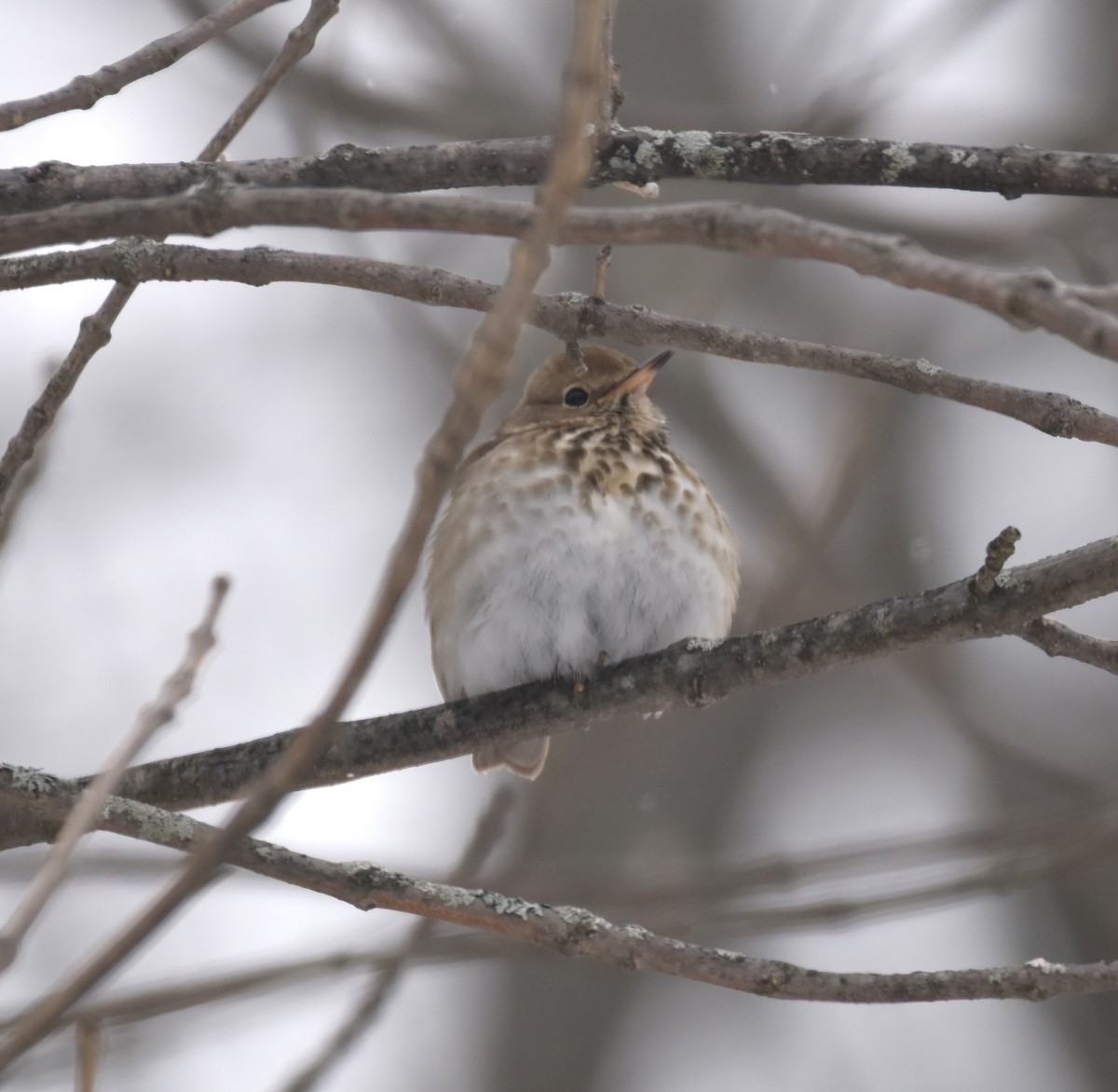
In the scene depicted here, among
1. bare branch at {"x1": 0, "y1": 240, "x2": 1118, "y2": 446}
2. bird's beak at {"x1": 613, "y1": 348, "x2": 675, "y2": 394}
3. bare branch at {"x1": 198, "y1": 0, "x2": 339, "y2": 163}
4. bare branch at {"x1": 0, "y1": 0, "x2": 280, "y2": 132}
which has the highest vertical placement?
bird's beak at {"x1": 613, "y1": 348, "x2": 675, "y2": 394}

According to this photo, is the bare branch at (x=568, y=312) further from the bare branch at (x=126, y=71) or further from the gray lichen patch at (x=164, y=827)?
the gray lichen patch at (x=164, y=827)

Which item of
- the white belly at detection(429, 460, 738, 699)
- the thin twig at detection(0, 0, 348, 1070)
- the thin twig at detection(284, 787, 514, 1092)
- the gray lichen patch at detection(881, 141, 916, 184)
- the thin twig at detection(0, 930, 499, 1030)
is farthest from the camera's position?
the white belly at detection(429, 460, 738, 699)

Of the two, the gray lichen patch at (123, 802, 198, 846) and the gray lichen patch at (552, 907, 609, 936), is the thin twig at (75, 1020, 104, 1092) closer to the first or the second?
the gray lichen patch at (123, 802, 198, 846)

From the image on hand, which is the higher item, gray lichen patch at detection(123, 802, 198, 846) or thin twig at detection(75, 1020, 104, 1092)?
gray lichen patch at detection(123, 802, 198, 846)

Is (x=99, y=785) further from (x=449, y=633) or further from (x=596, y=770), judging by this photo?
(x=596, y=770)

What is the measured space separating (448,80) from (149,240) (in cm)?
624

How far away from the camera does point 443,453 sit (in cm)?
159

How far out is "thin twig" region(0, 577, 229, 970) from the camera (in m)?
1.44

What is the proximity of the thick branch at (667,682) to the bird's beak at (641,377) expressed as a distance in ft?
5.34

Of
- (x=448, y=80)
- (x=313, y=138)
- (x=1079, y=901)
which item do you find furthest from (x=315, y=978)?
(x=448, y=80)

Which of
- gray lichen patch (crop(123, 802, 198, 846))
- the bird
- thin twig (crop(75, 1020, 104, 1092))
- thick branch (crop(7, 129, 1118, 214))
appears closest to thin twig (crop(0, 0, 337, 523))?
thick branch (crop(7, 129, 1118, 214))

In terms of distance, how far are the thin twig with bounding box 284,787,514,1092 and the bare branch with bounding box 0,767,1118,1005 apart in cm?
53

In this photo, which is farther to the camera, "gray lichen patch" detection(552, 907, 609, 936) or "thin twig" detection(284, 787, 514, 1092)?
"thin twig" detection(284, 787, 514, 1092)

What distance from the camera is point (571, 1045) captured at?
25.2 ft
